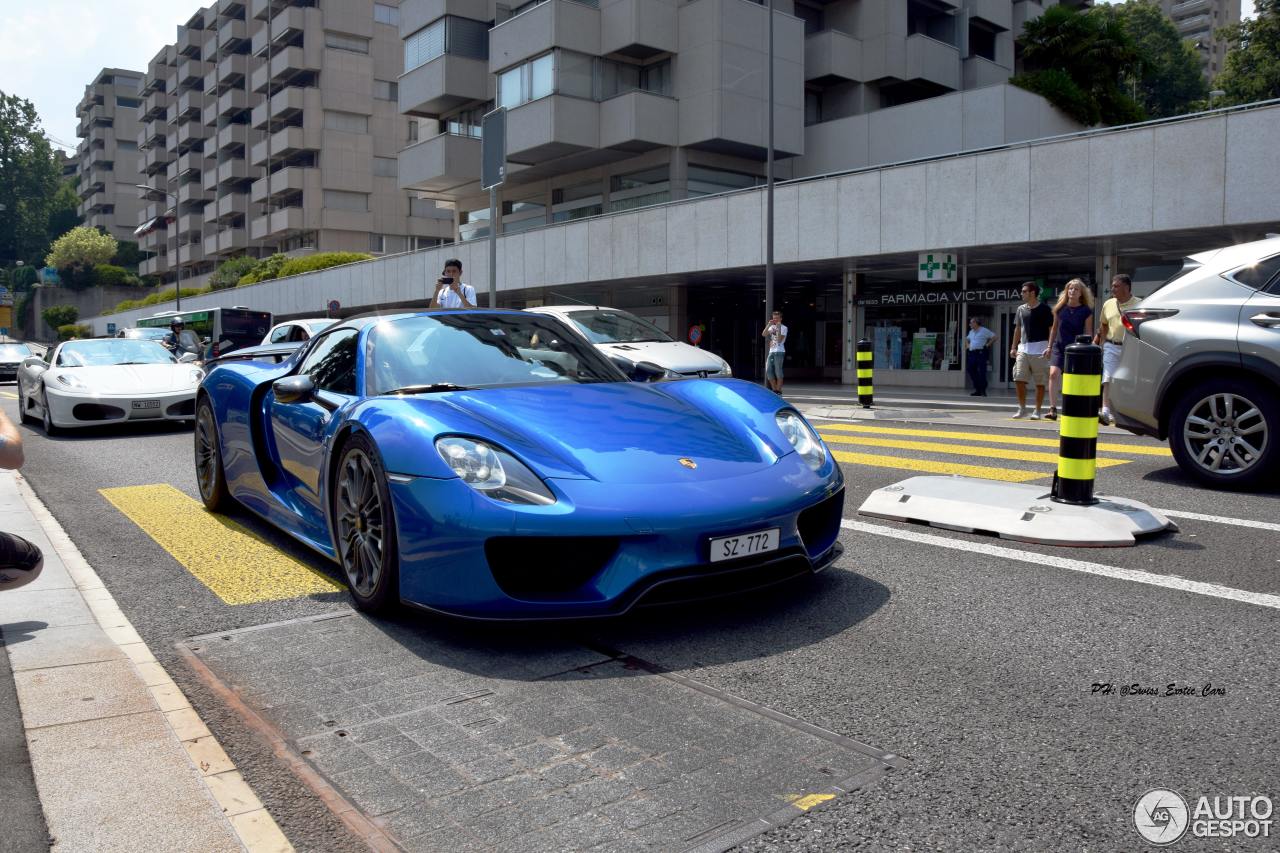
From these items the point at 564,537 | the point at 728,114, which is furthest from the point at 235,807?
the point at 728,114

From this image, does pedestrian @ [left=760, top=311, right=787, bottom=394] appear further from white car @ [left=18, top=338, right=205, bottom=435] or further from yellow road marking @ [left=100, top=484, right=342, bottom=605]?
yellow road marking @ [left=100, top=484, right=342, bottom=605]

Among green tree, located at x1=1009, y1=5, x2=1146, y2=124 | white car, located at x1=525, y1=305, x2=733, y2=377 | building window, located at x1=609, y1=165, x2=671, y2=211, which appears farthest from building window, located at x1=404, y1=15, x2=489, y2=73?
white car, located at x1=525, y1=305, x2=733, y2=377

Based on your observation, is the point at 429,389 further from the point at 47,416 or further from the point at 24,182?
the point at 24,182

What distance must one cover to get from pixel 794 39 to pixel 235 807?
33.5 m

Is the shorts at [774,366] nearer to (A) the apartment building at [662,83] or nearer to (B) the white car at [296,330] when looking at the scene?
(B) the white car at [296,330]

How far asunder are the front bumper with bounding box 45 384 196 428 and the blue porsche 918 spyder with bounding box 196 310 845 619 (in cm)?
770

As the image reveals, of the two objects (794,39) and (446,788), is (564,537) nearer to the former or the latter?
(446,788)

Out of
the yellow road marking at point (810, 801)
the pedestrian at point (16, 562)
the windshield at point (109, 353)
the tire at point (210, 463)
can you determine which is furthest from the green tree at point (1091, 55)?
the yellow road marking at point (810, 801)

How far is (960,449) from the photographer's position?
9539mm

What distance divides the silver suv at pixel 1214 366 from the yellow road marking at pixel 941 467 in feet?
2.88

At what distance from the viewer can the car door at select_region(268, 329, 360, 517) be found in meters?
4.62

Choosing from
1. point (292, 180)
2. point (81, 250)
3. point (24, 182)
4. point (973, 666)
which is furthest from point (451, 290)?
point (24, 182)

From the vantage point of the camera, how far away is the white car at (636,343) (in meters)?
12.6

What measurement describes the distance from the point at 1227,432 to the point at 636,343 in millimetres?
7674
